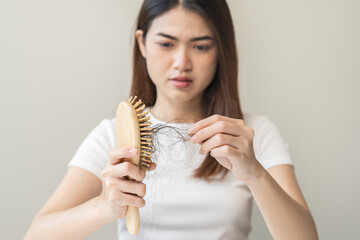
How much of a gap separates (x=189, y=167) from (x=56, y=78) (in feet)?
1.80

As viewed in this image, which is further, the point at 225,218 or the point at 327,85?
the point at 327,85

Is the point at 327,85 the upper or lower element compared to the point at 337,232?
upper

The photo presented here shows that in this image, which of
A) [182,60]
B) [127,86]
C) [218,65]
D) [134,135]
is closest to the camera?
[134,135]

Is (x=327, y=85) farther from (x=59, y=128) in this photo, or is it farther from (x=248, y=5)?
(x=59, y=128)

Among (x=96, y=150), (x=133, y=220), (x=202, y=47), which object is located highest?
(x=202, y=47)

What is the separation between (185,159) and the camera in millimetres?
1045

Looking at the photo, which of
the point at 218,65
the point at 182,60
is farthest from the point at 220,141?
the point at 218,65

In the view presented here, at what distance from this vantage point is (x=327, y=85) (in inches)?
52.5

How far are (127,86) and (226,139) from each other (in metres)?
0.70

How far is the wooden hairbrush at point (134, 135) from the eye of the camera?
25.5 inches

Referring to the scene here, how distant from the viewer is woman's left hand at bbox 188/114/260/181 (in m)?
0.68

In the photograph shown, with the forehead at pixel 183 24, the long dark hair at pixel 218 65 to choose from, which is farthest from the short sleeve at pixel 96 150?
the forehead at pixel 183 24

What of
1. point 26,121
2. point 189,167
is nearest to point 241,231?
point 189,167

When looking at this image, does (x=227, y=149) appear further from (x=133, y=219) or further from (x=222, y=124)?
(x=133, y=219)
